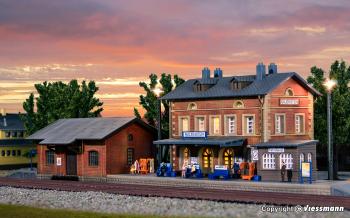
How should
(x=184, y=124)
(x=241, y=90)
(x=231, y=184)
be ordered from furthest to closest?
1. (x=184, y=124)
2. (x=241, y=90)
3. (x=231, y=184)

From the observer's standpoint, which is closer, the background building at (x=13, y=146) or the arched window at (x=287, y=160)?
the arched window at (x=287, y=160)

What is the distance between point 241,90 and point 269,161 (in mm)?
7100

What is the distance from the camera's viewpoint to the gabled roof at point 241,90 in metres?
48.0

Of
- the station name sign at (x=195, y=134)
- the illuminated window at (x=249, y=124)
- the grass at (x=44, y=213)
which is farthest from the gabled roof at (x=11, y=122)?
the grass at (x=44, y=213)

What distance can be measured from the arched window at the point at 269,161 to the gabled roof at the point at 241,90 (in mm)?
Answer: 5138

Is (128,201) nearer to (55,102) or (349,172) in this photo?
(349,172)

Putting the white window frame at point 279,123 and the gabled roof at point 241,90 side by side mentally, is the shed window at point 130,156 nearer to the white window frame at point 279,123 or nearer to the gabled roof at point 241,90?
the gabled roof at point 241,90

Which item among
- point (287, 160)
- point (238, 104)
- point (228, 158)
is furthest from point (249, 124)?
point (287, 160)

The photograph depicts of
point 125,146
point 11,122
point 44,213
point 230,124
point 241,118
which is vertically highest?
point 11,122

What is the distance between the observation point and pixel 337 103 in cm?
4888

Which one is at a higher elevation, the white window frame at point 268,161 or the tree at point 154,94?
the tree at point 154,94

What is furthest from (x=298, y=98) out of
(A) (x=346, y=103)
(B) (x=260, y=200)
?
(B) (x=260, y=200)

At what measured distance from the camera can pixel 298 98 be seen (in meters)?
50.2

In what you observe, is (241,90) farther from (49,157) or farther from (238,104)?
(49,157)
